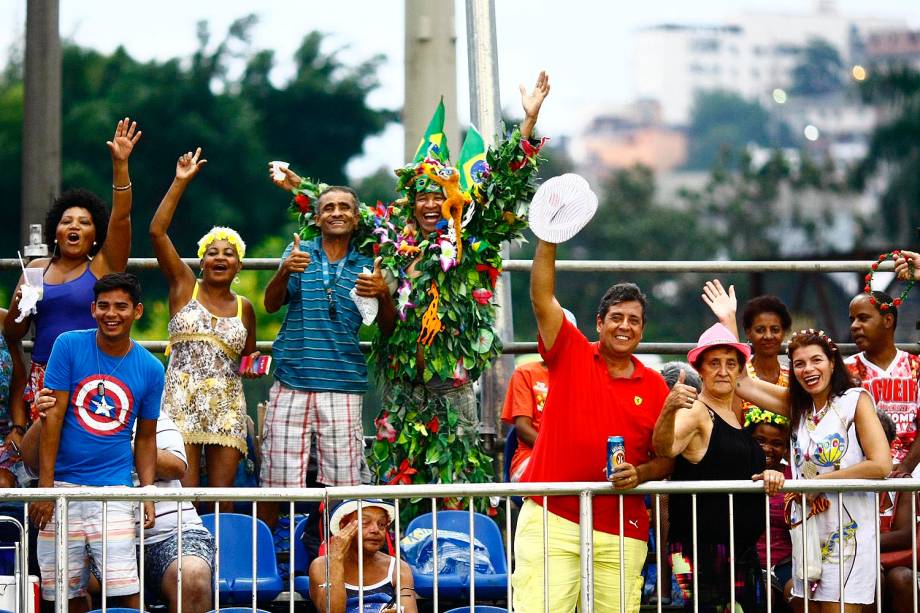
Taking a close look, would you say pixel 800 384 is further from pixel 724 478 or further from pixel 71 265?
pixel 71 265

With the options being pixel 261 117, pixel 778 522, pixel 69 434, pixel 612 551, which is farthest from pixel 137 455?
pixel 261 117

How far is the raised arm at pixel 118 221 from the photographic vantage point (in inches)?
283

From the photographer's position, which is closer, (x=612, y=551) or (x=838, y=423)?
(x=612, y=551)

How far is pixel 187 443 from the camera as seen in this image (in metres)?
7.38

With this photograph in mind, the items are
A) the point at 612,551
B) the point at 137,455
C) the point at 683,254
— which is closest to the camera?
the point at 612,551

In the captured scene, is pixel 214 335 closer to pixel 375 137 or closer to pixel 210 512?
pixel 210 512

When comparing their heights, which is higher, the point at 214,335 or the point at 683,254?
the point at 683,254

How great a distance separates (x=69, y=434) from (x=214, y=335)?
47.0 inches

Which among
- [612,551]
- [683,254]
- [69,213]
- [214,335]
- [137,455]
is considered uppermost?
[683,254]

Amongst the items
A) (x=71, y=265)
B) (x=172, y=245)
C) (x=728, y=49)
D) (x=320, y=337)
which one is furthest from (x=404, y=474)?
(x=728, y=49)

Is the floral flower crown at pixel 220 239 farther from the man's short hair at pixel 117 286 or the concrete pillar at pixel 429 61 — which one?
the concrete pillar at pixel 429 61

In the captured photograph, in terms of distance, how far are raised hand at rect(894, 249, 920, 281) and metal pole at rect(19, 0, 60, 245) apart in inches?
183

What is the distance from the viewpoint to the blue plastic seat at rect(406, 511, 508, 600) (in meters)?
6.86

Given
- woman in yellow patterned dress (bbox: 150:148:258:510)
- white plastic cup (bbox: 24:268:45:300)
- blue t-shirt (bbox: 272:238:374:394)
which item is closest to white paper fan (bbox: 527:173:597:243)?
blue t-shirt (bbox: 272:238:374:394)
